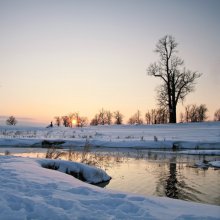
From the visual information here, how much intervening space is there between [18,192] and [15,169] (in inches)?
78.8

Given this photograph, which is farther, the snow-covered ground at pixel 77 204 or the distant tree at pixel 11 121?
the distant tree at pixel 11 121

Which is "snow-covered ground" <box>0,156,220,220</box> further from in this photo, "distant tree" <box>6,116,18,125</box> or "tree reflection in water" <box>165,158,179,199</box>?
"distant tree" <box>6,116,18,125</box>

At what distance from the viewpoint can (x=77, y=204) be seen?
15.1 feet

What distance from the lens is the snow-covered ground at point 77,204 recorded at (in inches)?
166

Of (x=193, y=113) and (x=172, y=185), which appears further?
(x=193, y=113)

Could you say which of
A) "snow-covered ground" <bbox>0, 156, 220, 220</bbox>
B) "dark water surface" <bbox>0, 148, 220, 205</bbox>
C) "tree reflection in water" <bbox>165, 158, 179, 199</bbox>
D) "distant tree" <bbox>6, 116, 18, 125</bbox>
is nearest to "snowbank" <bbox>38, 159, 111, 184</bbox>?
"dark water surface" <bbox>0, 148, 220, 205</bbox>

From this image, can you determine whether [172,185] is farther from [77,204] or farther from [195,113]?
[195,113]

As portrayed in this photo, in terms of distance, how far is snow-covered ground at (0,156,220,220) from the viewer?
13.8 ft

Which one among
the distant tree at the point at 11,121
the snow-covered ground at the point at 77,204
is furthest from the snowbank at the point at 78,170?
the distant tree at the point at 11,121

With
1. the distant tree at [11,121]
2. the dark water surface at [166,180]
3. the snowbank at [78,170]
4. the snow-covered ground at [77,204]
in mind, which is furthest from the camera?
the distant tree at [11,121]

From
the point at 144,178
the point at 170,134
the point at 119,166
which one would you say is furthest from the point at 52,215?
the point at 170,134

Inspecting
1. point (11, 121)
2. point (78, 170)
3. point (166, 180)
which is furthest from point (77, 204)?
point (11, 121)

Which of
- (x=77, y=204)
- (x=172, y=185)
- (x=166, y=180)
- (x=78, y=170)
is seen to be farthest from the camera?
(x=166, y=180)

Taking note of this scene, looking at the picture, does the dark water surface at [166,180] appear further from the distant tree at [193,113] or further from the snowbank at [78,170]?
the distant tree at [193,113]
